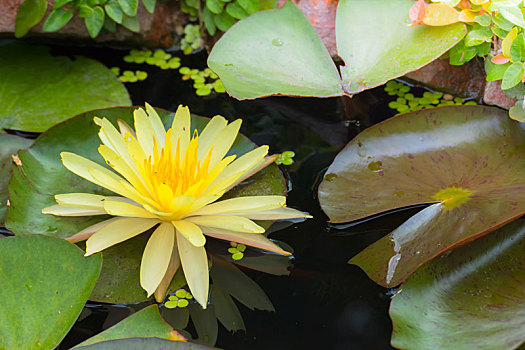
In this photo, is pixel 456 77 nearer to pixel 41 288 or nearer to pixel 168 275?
pixel 168 275

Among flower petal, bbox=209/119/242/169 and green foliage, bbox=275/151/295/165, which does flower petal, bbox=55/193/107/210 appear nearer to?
flower petal, bbox=209/119/242/169

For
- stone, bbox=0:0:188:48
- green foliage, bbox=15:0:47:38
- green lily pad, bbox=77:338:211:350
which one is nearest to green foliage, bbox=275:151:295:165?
green lily pad, bbox=77:338:211:350

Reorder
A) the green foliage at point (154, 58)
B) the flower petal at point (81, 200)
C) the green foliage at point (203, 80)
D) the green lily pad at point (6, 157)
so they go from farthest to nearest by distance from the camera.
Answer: the green foliage at point (154, 58)
the green foliage at point (203, 80)
the green lily pad at point (6, 157)
the flower petal at point (81, 200)

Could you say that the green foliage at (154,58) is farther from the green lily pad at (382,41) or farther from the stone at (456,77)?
the stone at (456,77)

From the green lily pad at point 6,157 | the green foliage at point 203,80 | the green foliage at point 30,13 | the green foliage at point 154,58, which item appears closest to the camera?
the green lily pad at point 6,157

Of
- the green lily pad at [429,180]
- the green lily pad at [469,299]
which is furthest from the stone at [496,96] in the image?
the green lily pad at [469,299]

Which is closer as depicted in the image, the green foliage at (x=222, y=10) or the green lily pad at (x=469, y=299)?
the green lily pad at (x=469, y=299)

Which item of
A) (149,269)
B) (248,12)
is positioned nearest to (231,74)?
(248,12)

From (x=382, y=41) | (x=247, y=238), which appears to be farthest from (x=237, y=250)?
(x=382, y=41)
